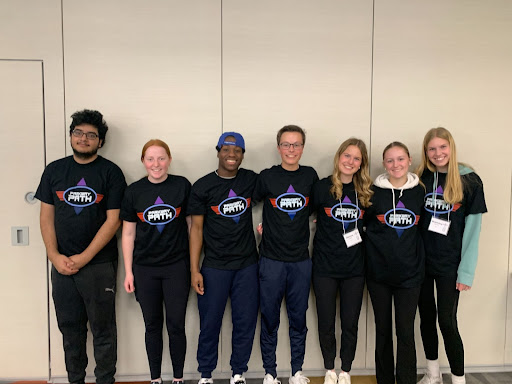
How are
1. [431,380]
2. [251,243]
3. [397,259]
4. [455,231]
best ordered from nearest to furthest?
[397,259], [455,231], [251,243], [431,380]

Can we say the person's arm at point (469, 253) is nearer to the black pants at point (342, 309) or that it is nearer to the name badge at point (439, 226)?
the name badge at point (439, 226)

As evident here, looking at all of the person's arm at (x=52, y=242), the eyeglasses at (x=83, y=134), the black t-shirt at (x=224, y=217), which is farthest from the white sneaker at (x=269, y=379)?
the eyeglasses at (x=83, y=134)

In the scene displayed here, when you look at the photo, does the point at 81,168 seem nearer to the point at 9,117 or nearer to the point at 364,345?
the point at 9,117

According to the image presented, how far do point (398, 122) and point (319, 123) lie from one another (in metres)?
0.62

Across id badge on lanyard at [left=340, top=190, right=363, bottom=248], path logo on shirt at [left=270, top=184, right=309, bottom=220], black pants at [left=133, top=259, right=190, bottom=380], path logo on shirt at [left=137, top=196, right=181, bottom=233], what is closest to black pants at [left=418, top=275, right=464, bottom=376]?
id badge on lanyard at [left=340, top=190, right=363, bottom=248]

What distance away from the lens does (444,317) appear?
2.32 metres

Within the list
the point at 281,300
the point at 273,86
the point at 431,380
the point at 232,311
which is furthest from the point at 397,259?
the point at 273,86

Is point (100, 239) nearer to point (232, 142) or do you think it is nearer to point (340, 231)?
point (232, 142)

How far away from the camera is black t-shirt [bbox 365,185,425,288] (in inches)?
87.2

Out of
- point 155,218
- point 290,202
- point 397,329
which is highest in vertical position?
point 290,202

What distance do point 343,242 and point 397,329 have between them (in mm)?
681

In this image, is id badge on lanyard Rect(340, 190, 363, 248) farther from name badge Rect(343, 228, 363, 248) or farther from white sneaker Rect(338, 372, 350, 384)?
white sneaker Rect(338, 372, 350, 384)

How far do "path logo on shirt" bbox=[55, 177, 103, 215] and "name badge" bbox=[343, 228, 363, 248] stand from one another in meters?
1.70

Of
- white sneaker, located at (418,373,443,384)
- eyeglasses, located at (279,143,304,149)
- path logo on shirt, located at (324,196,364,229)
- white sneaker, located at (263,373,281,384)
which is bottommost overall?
white sneaker, located at (418,373,443,384)
